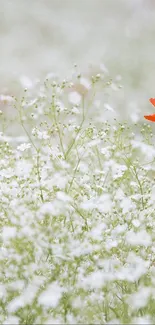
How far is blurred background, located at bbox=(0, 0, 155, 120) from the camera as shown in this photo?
143 inches

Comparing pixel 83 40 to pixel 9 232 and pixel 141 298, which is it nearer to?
pixel 9 232

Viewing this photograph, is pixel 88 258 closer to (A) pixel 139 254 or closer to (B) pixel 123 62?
(A) pixel 139 254

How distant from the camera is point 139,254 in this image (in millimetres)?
1698

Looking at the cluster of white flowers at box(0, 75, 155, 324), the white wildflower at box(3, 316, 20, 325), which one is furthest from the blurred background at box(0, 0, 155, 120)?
the white wildflower at box(3, 316, 20, 325)

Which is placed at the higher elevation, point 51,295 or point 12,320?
point 51,295

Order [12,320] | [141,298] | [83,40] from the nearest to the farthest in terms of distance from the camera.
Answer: [141,298]
[12,320]
[83,40]

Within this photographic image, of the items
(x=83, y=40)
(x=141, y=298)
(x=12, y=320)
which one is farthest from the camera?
(x=83, y=40)

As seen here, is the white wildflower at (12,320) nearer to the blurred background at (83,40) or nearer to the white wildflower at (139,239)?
the white wildflower at (139,239)

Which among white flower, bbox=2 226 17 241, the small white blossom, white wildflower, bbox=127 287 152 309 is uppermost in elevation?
white flower, bbox=2 226 17 241

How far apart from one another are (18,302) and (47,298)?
0.10 meters

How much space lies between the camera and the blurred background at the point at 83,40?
3.64m

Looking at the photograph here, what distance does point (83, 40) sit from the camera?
3.92 m

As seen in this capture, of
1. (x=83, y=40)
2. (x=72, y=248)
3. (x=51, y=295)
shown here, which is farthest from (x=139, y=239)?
(x=83, y=40)

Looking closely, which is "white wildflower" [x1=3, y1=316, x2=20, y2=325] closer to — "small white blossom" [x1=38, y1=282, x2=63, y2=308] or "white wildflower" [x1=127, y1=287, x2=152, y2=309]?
"small white blossom" [x1=38, y1=282, x2=63, y2=308]
